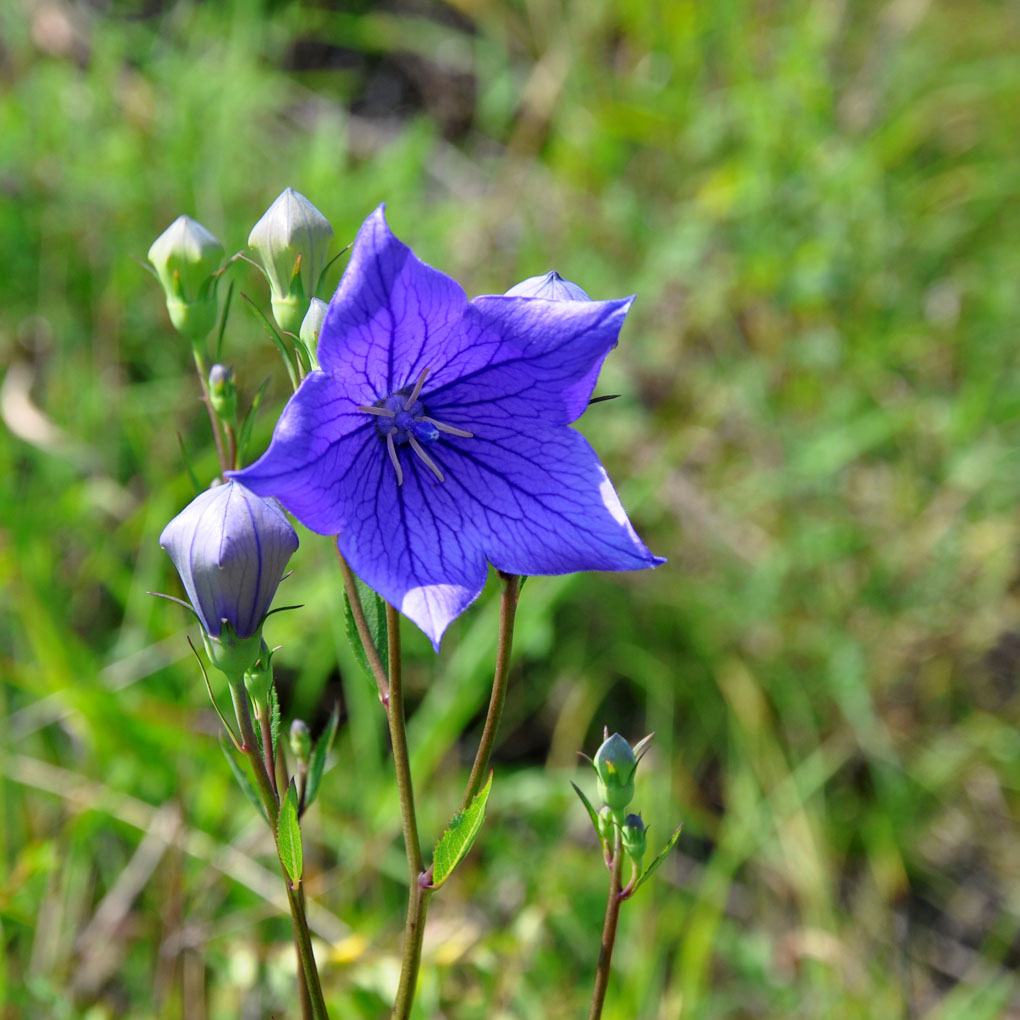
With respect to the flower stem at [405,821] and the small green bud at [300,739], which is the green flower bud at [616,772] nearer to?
the flower stem at [405,821]

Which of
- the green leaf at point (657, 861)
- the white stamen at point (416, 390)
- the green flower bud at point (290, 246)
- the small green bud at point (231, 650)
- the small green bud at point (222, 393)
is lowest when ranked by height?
the green leaf at point (657, 861)

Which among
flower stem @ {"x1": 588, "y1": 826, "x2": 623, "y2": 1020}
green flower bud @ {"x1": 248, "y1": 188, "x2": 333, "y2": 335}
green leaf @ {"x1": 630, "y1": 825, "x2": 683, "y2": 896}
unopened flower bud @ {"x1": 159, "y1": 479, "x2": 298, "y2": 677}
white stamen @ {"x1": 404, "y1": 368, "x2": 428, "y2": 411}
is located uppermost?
green flower bud @ {"x1": 248, "y1": 188, "x2": 333, "y2": 335}

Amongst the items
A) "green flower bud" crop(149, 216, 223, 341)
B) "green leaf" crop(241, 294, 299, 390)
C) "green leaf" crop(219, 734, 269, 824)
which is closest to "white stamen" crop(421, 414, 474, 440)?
"green leaf" crop(241, 294, 299, 390)

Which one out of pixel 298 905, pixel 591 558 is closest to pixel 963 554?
pixel 591 558

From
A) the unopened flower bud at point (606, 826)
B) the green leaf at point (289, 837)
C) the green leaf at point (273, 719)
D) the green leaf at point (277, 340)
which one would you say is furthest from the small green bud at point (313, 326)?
the unopened flower bud at point (606, 826)

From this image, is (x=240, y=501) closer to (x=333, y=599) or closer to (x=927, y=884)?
(x=333, y=599)

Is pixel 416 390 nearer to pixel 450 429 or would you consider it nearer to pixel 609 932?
pixel 450 429

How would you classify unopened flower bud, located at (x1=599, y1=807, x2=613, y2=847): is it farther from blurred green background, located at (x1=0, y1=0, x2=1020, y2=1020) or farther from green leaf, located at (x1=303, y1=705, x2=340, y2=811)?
blurred green background, located at (x1=0, y1=0, x2=1020, y2=1020)
